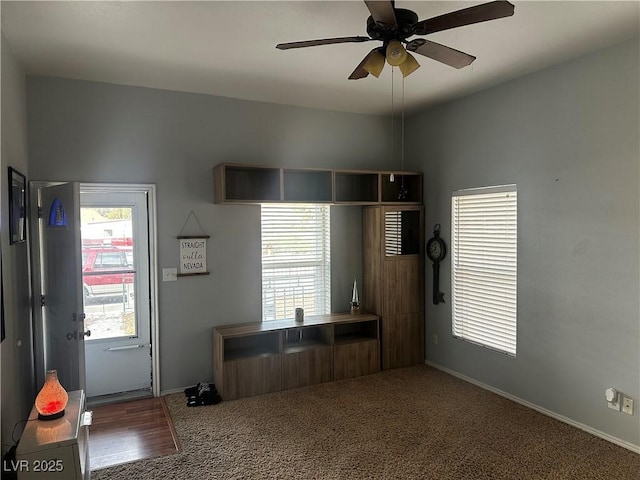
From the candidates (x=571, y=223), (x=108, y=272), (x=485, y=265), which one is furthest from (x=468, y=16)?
(x=108, y=272)

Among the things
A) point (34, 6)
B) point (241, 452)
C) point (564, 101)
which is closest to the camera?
point (34, 6)

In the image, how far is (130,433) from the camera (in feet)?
11.3

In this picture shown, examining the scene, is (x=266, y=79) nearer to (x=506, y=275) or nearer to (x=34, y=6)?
(x=34, y=6)

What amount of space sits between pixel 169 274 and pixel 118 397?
50.4 inches

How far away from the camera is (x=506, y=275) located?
3984 mm

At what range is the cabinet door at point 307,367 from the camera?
4.27 meters

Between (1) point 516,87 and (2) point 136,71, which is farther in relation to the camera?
(1) point 516,87

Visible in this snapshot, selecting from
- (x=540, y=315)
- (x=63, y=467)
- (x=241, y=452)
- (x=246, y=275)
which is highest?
(x=246, y=275)

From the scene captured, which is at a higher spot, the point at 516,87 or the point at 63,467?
the point at 516,87

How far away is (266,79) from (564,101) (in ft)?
7.94

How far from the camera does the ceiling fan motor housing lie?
2.21m

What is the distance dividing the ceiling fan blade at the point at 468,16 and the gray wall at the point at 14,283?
2568mm

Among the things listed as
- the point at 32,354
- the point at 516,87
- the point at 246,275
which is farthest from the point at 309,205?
the point at 32,354

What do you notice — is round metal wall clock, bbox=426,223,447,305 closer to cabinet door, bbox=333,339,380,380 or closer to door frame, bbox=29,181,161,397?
cabinet door, bbox=333,339,380,380
